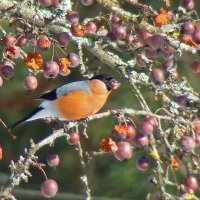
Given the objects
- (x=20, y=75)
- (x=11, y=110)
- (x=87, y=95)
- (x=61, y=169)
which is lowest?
(x=61, y=169)

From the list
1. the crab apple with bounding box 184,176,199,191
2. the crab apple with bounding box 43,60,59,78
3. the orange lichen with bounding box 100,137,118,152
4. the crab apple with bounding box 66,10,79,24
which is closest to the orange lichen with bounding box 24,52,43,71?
the crab apple with bounding box 43,60,59,78

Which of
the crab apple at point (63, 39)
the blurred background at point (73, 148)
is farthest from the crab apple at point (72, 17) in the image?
the blurred background at point (73, 148)

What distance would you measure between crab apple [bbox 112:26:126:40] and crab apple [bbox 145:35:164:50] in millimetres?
99

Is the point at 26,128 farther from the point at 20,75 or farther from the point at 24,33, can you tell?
the point at 24,33

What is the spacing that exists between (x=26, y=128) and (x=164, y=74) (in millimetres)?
3022

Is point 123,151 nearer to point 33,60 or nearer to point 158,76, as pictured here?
point 158,76

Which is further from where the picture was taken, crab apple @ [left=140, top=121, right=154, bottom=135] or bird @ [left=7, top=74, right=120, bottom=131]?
bird @ [left=7, top=74, right=120, bottom=131]

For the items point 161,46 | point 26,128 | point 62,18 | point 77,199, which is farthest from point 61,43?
point 26,128

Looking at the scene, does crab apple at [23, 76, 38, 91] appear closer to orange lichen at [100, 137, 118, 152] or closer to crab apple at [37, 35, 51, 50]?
crab apple at [37, 35, 51, 50]

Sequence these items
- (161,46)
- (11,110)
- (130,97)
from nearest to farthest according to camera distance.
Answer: (161,46) < (130,97) < (11,110)

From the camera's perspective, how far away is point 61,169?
553 centimetres

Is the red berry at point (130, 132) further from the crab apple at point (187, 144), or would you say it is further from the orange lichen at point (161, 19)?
the orange lichen at point (161, 19)

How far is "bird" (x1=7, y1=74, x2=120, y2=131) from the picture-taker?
2979 mm

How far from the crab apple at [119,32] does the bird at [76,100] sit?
1.16 ft
